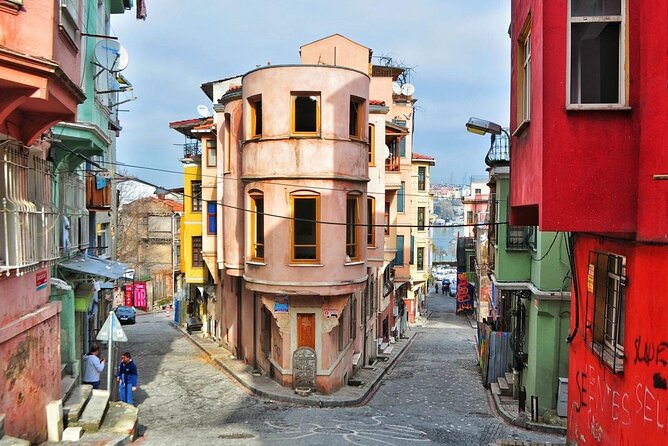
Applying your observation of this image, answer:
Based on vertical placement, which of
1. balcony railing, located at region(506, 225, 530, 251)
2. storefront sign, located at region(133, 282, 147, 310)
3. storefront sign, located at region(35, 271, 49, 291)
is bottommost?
storefront sign, located at region(133, 282, 147, 310)

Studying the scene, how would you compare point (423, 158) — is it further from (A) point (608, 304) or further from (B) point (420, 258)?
(A) point (608, 304)

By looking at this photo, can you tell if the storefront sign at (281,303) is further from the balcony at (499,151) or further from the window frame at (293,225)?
the balcony at (499,151)

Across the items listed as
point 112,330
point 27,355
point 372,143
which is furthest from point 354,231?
point 27,355

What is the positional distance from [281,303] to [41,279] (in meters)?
9.26

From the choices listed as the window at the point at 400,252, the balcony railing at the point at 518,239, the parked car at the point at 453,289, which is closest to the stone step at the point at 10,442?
the balcony railing at the point at 518,239

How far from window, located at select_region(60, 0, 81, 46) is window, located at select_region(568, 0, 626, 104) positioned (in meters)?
6.86

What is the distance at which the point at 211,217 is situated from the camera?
1130 inches

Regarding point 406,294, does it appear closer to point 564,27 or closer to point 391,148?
point 391,148

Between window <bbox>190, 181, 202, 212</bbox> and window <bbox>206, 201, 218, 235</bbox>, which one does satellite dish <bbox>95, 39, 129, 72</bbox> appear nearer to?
window <bbox>206, 201, 218, 235</bbox>

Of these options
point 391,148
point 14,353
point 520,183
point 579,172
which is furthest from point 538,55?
point 391,148

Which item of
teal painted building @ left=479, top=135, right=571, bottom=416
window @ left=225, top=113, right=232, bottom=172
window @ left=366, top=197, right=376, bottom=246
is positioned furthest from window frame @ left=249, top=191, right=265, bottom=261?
teal painted building @ left=479, top=135, right=571, bottom=416

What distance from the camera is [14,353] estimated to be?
10109 mm

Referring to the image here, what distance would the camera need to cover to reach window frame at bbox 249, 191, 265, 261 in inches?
816

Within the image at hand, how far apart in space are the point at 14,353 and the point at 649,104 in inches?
355
